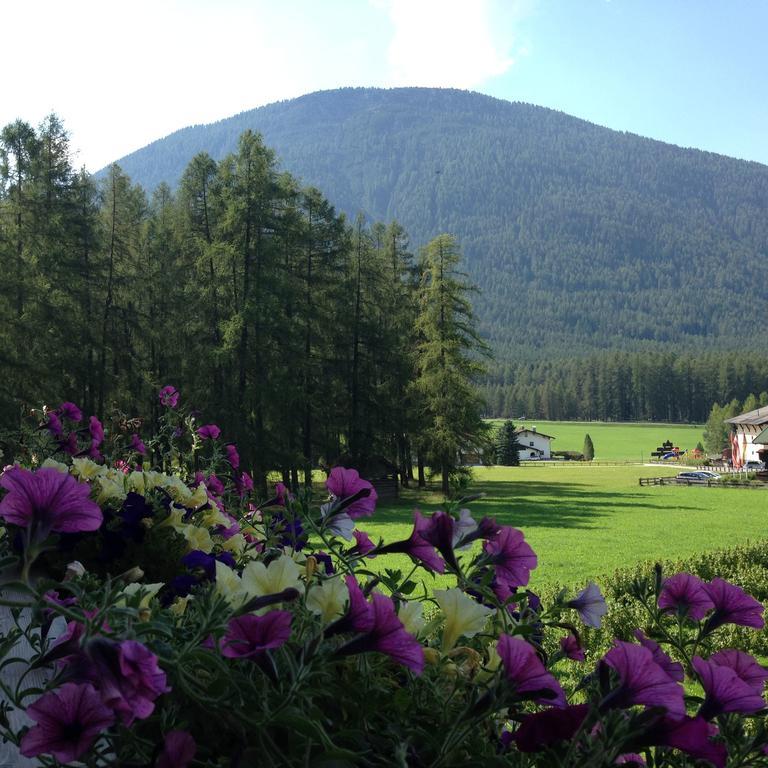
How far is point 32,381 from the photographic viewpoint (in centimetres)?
2147

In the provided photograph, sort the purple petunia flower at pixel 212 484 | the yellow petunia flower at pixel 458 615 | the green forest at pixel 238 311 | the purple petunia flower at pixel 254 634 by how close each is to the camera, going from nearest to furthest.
→ 1. the purple petunia flower at pixel 254 634
2. the yellow petunia flower at pixel 458 615
3. the purple petunia flower at pixel 212 484
4. the green forest at pixel 238 311

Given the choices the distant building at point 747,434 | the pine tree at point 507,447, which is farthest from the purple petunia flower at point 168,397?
the pine tree at point 507,447

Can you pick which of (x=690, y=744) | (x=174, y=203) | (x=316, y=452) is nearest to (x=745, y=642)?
(x=690, y=744)

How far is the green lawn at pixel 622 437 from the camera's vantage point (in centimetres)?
9423

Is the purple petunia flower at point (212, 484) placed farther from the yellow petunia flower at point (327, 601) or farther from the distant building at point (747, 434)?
the distant building at point (747, 434)

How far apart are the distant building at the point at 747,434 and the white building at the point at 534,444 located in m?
33.4

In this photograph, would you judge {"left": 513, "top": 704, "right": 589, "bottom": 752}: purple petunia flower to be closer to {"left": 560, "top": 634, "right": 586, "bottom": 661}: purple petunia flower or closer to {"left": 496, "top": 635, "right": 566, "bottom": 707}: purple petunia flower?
{"left": 496, "top": 635, "right": 566, "bottom": 707}: purple petunia flower

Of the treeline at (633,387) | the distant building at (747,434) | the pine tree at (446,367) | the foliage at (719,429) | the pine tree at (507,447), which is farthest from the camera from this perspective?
the treeline at (633,387)

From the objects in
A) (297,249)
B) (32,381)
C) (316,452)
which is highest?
(297,249)

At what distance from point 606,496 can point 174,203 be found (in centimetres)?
2460

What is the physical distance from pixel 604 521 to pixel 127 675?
24659 mm

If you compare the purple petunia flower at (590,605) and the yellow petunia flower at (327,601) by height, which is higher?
the yellow petunia flower at (327,601)

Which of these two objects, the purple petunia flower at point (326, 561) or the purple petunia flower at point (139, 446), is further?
the purple petunia flower at point (139, 446)

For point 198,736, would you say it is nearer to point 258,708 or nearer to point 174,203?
point 258,708
